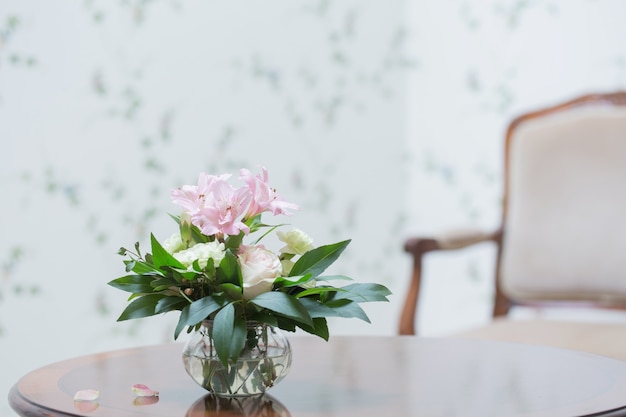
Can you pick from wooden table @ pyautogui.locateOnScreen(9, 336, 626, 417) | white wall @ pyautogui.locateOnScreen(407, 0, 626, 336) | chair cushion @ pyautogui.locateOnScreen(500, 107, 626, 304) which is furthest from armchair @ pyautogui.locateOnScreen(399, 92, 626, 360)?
wooden table @ pyautogui.locateOnScreen(9, 336, 626, 417)

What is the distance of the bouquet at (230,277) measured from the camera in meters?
1.01

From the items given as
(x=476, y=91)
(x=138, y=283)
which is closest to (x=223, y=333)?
(x=138, y=283)

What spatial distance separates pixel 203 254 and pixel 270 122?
6.39ft

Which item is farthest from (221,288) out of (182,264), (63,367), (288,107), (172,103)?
(288,107)

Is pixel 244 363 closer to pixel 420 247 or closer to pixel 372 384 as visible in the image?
pixel 372 384

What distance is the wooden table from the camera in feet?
3.34

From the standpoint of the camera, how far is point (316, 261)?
42.6 inches

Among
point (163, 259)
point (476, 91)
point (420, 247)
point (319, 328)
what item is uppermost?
point (476, 91)

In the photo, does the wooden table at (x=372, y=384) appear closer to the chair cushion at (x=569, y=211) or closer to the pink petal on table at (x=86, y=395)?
the pink petal on table at (x=86, y=395)

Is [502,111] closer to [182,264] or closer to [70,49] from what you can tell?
[70,49]

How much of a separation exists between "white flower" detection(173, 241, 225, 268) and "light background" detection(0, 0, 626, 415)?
149 centimetres

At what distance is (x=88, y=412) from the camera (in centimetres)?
99

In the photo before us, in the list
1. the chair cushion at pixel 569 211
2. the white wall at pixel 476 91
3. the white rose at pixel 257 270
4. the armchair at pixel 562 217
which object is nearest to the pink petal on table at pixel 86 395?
the white rose at pixel 257 270

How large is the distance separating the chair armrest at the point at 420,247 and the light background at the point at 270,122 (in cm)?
72
